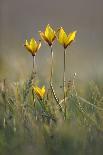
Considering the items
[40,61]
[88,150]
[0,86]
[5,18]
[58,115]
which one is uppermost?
[5,18]

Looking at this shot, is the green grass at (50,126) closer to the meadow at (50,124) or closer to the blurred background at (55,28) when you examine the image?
the meadow at (50,124)

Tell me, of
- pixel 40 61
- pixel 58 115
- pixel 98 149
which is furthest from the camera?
pixel 40 61

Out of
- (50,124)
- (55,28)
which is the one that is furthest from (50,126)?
(55,28)

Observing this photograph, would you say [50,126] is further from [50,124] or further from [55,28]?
[55,28]

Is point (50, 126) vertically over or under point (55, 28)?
under

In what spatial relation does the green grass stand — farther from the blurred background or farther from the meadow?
the blurred background

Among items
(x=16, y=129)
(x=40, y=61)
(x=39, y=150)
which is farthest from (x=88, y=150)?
(x=40, y=61)

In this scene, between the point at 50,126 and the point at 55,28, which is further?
the point at 55,28

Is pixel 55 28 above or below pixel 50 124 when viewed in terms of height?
above

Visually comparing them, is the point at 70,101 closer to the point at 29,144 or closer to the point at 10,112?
the point at 10,112
